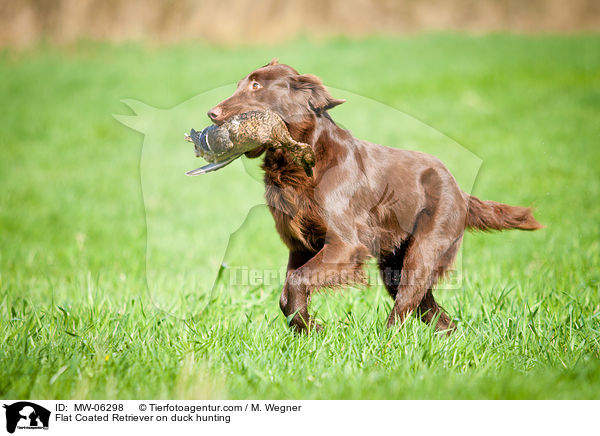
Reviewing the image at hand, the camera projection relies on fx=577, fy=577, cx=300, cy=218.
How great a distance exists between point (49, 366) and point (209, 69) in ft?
21.0

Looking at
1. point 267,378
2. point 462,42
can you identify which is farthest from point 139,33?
point 267,378

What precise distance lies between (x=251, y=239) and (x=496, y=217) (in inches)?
117

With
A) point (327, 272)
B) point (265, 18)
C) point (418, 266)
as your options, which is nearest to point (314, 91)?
point (327, 272)

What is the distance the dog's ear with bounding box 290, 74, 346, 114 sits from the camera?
2.71 metres

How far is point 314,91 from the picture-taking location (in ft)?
8.91

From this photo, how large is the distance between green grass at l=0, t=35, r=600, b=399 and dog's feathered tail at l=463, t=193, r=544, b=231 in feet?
0.50

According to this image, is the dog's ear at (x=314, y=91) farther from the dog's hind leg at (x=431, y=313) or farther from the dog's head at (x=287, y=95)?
the dog's hind leg at (x=431, y=313)

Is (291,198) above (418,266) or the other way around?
above

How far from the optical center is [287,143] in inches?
105

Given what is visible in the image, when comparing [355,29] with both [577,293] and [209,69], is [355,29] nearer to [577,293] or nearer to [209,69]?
[209,69]
